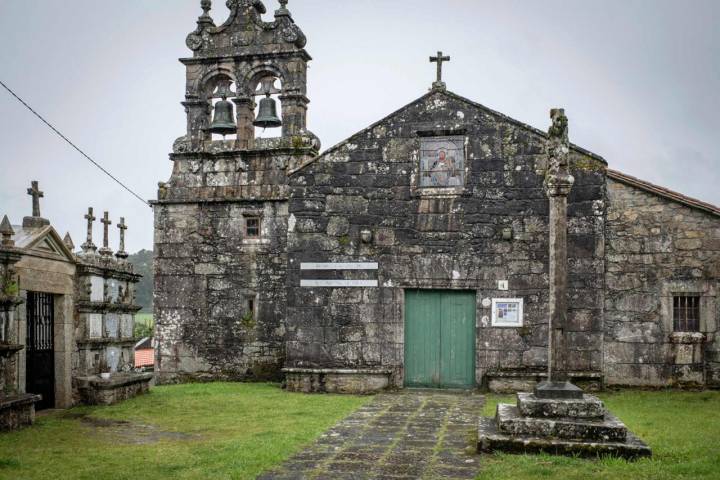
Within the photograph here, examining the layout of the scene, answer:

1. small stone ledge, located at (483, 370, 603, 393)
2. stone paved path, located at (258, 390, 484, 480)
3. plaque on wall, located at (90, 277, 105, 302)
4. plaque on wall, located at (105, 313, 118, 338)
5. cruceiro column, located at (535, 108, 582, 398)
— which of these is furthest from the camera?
small stone ledge, located at (483, 370, 603, 393)

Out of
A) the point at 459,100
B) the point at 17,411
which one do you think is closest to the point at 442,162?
the point at 459,100

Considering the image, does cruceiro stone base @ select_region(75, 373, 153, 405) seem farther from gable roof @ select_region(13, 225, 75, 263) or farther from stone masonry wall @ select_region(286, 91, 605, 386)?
stone masonry wall @ select_region(286, 91, 605, 386)

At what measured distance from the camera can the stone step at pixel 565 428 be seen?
8.11 m

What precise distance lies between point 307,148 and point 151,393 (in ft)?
18.8

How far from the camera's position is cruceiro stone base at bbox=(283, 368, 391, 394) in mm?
13852

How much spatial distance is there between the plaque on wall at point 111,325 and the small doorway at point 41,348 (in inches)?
48.2

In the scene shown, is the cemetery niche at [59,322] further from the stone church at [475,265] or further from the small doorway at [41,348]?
the stone church at [475,265]

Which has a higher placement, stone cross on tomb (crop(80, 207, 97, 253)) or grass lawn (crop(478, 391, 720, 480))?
stone cross on tomb (crop(80, 207, 97, 253))

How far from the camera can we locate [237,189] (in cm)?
1619

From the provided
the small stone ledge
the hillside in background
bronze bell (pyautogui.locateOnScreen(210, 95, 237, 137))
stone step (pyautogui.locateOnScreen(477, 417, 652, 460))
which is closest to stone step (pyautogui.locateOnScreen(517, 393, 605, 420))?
stone step (pyautogui.locateOnScreen(477, 417, 652, 460))

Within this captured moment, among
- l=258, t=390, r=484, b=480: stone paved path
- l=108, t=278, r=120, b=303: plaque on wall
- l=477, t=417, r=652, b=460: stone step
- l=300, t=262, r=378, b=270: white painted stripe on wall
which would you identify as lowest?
l=258, t=390, r=484, b=480: stone paved path

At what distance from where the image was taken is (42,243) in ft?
37.4

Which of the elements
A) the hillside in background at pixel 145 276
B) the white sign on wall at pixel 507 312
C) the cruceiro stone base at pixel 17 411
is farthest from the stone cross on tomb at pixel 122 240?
the hillside in background at pixel 145 276

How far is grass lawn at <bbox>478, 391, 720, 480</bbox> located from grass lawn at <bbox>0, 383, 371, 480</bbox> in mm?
2412
